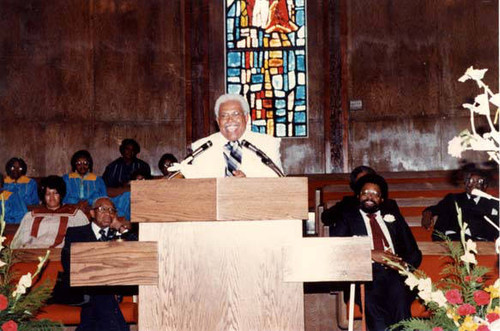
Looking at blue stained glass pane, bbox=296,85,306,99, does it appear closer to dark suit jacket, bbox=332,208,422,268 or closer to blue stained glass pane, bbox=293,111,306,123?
blue stained glass pane, bbox=293,111,306,123

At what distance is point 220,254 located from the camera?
2.58 meters

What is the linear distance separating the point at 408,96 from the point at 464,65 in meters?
0.79

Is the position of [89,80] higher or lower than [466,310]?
higher

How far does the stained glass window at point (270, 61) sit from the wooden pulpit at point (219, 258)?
7.57 m

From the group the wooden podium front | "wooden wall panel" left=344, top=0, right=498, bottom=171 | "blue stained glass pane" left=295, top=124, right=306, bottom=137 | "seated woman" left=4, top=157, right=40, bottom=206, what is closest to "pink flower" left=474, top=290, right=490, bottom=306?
the wooden podium front

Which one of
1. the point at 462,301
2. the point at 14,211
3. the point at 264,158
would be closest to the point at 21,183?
the point at 14,211

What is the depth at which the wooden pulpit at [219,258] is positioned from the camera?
254 centimetres

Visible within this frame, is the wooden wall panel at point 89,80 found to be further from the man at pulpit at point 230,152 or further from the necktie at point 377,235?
the man at pulpit at point 230,152

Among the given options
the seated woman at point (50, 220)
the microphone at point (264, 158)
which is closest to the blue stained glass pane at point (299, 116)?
the seated woman at point (50, 220)

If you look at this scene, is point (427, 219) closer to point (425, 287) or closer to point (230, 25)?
point (425, 287)

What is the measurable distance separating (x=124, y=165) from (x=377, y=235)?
4902 millimetres

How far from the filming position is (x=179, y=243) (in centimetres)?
258

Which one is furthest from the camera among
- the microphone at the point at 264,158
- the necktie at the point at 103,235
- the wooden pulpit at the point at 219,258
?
the necktie at the point at 103,235

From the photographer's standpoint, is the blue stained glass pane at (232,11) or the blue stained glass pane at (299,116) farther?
the blue stained glass pane at (232,11)
